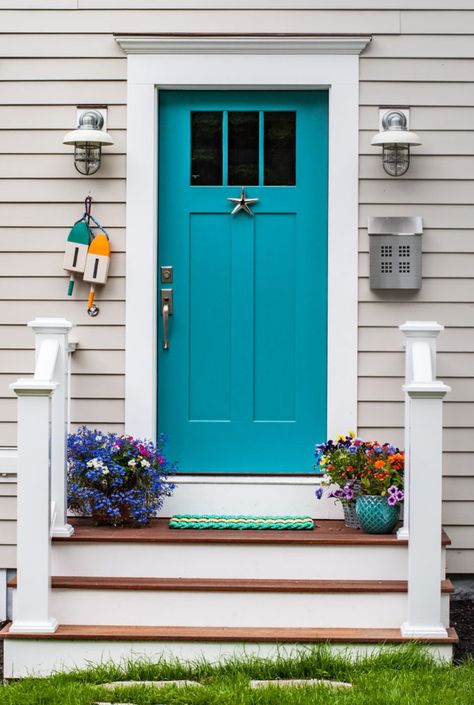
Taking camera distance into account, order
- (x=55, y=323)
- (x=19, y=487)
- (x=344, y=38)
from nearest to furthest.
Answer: (x=19, y=487)
(x=55, y=323)
(x=344, y=38)

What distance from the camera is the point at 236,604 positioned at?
4.66 m

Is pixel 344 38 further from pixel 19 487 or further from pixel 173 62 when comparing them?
pixel 19 487

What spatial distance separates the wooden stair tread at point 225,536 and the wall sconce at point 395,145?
1814mm

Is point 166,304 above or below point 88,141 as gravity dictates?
below

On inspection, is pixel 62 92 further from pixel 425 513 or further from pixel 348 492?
pixel 425 513

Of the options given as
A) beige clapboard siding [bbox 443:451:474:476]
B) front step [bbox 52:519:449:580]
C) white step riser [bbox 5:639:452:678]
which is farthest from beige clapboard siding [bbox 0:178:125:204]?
white step riser [bbox 5:639:452:678]

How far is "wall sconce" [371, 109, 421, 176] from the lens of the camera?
208 inches

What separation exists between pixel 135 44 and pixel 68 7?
0.40 metres

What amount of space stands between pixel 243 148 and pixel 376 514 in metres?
1.99

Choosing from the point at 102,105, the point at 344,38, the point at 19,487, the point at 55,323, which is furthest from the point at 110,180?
the point at 19,487

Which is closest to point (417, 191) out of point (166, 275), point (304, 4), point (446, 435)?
point (304, 4)

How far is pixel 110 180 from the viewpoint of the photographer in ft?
18.1

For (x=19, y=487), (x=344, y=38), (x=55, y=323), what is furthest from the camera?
(x=344, y=38)

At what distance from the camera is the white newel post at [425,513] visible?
4508mm
